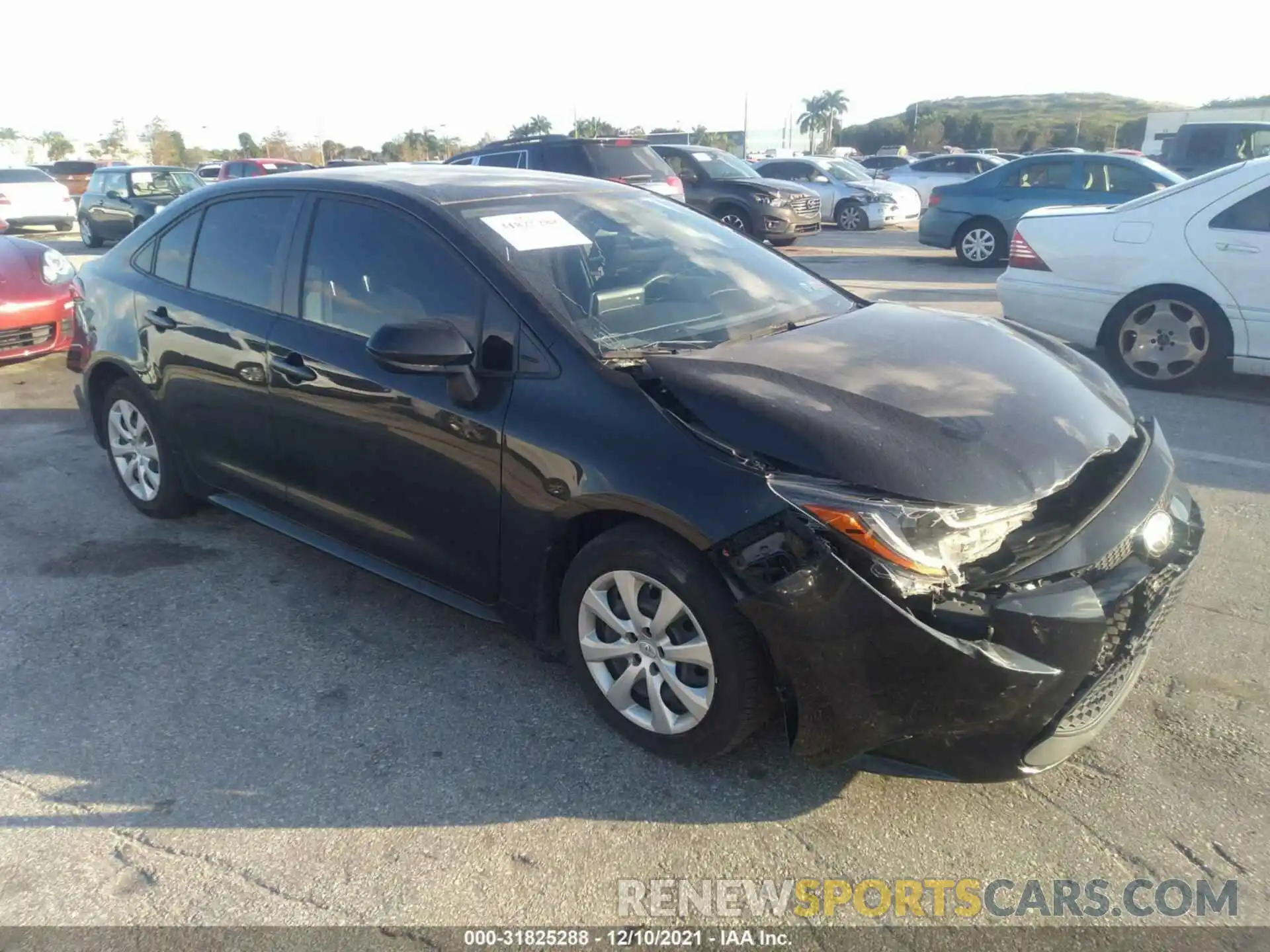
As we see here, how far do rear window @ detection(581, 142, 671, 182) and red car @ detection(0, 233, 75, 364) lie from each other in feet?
21.3

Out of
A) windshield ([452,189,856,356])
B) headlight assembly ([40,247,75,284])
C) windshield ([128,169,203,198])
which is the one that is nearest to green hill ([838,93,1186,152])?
windshield ([128,169,203,198])

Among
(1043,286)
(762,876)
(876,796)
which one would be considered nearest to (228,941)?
(762,876)

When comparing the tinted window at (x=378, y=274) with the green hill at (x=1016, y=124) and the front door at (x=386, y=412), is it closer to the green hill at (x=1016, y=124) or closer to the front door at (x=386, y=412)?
the front door at (x=386, y=412)

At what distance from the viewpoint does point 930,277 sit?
12.3 metres

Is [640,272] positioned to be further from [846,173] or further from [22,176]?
[22,176]

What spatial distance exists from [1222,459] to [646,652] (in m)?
4.05

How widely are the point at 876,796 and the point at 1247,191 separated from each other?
217 inches

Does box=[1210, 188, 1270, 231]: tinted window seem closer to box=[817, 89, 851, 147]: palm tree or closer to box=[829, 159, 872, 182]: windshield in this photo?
box=[829, 159, 872, 182]: windshield

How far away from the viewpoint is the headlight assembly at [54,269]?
308 inches

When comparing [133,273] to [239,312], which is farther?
[133,273]

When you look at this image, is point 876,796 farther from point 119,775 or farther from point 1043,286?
point 1043,286

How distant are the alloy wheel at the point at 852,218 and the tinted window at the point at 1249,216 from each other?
43.0ft

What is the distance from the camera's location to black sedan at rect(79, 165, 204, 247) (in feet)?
56.2

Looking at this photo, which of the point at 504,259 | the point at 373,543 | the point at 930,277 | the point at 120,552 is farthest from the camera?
the point at 930,277
